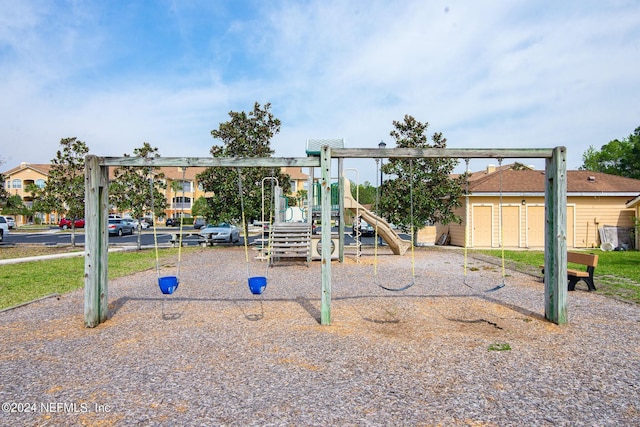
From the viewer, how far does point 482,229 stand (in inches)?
845

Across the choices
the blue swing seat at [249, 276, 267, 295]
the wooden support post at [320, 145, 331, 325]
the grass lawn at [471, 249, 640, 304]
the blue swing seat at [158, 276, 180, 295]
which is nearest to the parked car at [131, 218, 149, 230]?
the blue swing seat at [158, 276, 180, 295]

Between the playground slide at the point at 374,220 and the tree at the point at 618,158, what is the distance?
42.1 meters

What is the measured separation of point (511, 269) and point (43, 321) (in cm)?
1231

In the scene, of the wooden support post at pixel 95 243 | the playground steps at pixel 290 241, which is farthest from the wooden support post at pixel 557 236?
the playground steps at pixel 290 241

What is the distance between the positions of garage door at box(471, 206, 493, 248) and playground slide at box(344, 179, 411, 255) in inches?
213

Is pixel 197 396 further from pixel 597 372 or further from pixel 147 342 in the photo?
pixel 597 372

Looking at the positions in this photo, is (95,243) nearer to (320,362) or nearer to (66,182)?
(320,362)

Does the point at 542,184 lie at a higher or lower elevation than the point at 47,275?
higher

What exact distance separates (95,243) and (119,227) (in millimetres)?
29064

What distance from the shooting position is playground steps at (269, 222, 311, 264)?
13.6 m

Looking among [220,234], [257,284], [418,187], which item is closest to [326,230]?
[257,284]

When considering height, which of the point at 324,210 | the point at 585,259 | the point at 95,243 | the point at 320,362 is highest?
the point at 324,210

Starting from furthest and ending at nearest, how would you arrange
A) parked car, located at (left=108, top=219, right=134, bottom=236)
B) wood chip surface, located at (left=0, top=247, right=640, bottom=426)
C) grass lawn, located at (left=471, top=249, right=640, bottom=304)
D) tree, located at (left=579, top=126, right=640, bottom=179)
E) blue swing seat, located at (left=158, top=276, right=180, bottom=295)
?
1. tree, located at (left=579, top=126, right=640, bottom=179)
2. parked car, located at (left=108, top=219, right=134, bottom=236)
3. grass lawn, located at (left=471, top=249, right=640, bottom=304)
4. blue swing seat, located at (left=158, top=276, right=180, bottom=295)
5. wood chip surface, located at (left=0, top=247, right=640, bottom=426)

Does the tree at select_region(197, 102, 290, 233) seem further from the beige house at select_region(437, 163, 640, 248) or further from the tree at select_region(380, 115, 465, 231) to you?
the beige house at select_region(437, 163, 640, 248)
